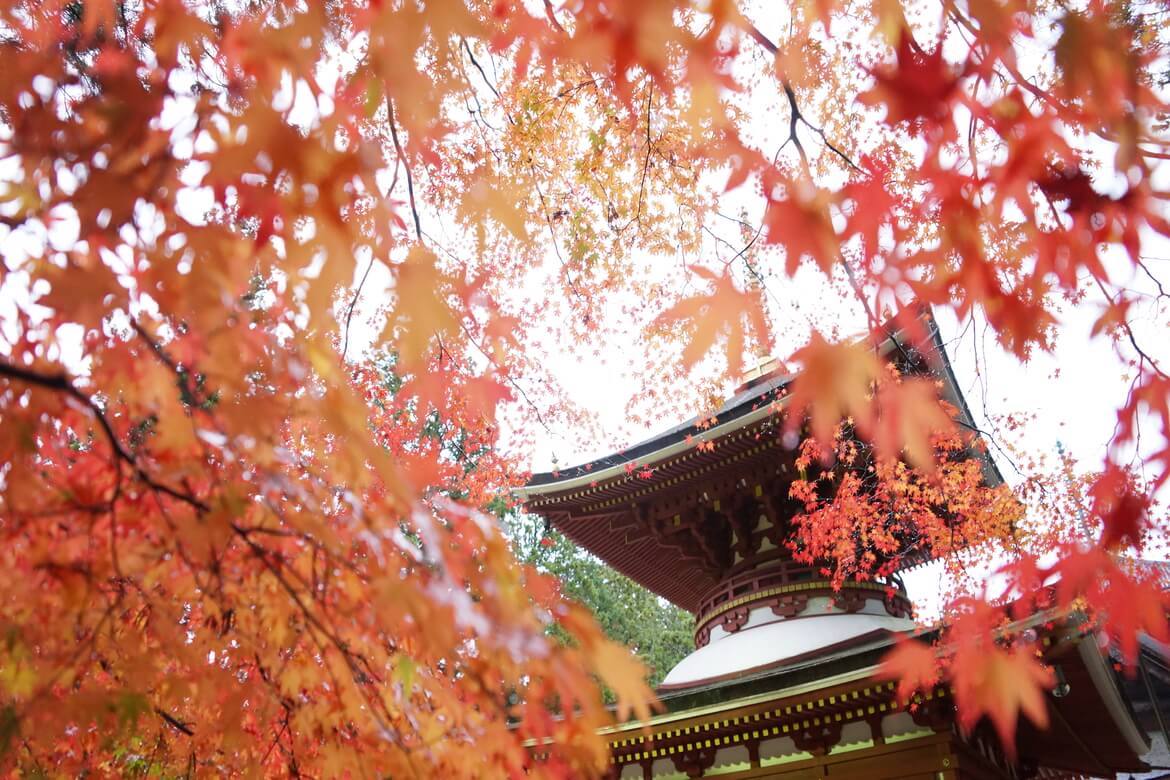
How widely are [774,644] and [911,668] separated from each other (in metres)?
2.44

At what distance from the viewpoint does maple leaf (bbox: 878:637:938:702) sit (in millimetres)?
4570

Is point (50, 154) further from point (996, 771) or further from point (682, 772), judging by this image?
point (996, 771)

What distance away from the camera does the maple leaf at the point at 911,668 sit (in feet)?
15.0

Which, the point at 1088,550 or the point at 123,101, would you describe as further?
the point at 1088,550

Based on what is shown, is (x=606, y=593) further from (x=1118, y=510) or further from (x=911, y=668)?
(x=1118, y=510)

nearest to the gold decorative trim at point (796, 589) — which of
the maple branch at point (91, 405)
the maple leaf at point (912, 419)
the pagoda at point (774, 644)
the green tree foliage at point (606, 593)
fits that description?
the pagoda at point (774, 644)

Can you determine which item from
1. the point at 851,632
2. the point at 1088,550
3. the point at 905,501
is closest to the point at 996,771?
the point at 851,632

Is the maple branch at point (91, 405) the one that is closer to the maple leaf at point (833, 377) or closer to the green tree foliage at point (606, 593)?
the maple leaf at point (833, 377)

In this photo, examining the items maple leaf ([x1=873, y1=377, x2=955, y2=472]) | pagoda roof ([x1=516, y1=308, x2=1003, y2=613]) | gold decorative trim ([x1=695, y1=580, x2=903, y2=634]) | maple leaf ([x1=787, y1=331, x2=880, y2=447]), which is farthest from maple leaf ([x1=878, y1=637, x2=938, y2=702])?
maple leaf ([x1=787, y1=331, x2=880, y2=447])

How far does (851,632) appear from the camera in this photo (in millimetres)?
6969

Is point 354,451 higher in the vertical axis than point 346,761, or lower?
higher

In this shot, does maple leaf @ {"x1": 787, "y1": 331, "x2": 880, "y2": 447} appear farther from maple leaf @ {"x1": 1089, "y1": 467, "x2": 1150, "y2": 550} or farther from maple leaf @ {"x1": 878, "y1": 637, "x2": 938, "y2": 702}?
maple leaf @ {"x1": 878, "y1": 637, "x2": 938, "y2": 702}

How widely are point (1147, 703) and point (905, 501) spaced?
1291 cm

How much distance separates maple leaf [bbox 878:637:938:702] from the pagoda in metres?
0.17
